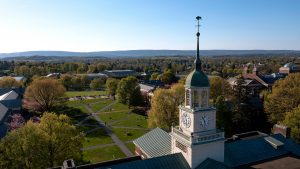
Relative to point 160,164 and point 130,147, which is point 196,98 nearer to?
point 160,164

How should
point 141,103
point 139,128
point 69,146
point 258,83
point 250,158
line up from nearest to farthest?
point 250,158
point 69,146
point 139,128
point 141,103
point 258,83

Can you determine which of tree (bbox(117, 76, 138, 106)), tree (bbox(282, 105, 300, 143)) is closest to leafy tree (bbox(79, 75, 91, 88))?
tree (bbox(117, 76, 138, 106))

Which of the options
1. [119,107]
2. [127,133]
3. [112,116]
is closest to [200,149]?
[127,133]

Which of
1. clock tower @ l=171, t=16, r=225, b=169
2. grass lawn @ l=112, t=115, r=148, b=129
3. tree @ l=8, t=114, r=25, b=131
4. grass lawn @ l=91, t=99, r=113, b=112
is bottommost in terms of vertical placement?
grass lawn @ l=91, t=99, r=113, b=112

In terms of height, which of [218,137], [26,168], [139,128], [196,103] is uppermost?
[196,103]

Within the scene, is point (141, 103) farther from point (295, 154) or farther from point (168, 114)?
point (295, 154)

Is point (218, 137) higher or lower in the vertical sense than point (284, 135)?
higher

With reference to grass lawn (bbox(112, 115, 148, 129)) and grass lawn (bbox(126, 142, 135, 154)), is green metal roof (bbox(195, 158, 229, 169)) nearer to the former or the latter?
grass lawn (bbox(126, 142, 135, 154))

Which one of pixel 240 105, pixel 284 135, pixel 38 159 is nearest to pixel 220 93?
pixel 240 105
